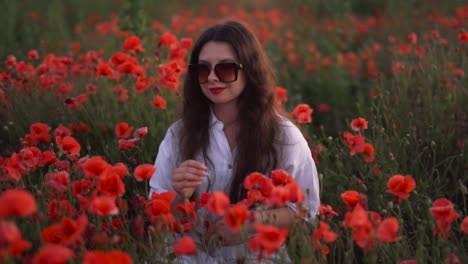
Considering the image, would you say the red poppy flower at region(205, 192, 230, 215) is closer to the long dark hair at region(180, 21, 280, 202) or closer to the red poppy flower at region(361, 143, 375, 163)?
the long dark hair at region(180, 21, 280, 202)

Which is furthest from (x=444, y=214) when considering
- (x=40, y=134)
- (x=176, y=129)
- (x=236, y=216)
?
(x=40, y=134)

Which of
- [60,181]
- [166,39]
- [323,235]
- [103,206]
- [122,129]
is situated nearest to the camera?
[103,206]

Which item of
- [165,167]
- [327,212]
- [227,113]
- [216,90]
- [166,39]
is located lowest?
[327,212]

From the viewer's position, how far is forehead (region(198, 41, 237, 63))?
230 cm

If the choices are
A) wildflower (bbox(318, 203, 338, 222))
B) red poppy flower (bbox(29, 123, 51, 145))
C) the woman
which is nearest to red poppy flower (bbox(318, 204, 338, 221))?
wildflower (bbox(318, 203, 338, 222))

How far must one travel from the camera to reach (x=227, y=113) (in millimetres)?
2414

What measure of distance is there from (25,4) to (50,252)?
741 centimetres

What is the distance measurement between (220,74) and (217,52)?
113 mm

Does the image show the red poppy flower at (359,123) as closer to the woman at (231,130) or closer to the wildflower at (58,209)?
the woman at (231,130)

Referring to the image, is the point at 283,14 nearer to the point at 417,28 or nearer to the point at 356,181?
the point at 417,28

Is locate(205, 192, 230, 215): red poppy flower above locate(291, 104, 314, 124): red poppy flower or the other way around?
above

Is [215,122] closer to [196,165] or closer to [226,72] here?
[226,72]

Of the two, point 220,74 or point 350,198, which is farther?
point 220,74

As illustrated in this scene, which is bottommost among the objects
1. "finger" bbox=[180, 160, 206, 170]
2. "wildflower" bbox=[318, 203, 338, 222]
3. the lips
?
"wildflower" bbox=[318, 203, 338, 222]
